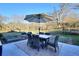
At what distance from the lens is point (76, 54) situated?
2.32 m

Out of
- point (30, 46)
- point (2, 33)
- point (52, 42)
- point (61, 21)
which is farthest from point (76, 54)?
point (2, 33)

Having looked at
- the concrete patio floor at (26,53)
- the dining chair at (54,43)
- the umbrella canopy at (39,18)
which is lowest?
the concrete patio floor at (26,53)

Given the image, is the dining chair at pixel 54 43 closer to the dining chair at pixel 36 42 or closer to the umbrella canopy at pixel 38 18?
the dining chair at pixel 36 42

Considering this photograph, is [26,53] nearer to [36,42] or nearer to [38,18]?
[36,42]

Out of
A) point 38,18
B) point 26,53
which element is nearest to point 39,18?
point 38,18

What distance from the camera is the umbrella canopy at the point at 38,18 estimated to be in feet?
7.64

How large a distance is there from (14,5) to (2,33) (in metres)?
0.52

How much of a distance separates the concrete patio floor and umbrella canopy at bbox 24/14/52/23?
1.28 ft

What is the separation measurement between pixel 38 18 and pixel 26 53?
0.63m

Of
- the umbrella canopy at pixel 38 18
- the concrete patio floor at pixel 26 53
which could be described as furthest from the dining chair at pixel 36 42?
the umbrella canopy at pixel 38 18

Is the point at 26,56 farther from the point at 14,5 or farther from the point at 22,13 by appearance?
the point at 14,5

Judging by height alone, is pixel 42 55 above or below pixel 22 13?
below

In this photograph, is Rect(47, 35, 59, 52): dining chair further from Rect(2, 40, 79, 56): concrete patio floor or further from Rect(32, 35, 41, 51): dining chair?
Rect(32, 35, 41, 51): dining chair

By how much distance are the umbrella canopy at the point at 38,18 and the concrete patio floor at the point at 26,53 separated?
0.39 meters
